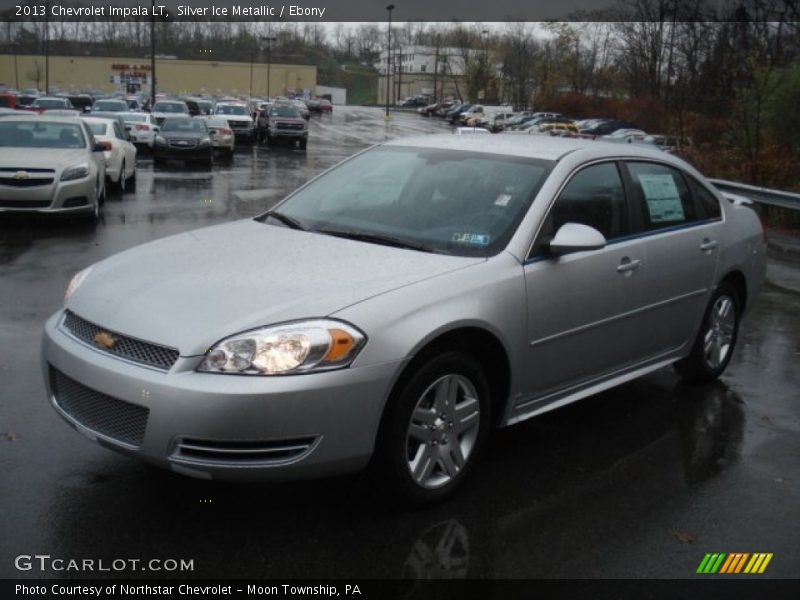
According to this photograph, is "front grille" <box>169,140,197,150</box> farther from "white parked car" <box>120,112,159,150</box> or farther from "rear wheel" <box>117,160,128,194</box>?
"rear wheel" <box>117,160,128,194</box>

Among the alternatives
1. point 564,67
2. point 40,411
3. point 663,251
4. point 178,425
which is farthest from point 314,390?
point 564,67

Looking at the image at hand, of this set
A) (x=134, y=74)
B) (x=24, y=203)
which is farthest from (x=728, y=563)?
(x=134, y=74)

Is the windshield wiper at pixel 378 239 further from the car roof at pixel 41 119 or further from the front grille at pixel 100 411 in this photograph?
the car roof at pixel 41 119

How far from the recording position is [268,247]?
14.8 feet

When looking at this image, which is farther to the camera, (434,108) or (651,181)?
(434,108)

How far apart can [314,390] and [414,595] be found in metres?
0.87

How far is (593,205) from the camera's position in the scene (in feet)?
16.5

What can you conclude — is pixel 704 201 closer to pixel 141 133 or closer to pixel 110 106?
pixel 141 133

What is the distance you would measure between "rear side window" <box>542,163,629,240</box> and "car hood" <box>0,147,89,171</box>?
9357mm

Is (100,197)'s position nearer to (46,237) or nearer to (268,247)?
(46,237)

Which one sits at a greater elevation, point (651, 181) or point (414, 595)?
point (651, 181)

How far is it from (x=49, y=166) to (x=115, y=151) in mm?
5335

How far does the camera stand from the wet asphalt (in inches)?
141

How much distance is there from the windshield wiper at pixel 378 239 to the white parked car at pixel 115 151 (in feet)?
42.8
